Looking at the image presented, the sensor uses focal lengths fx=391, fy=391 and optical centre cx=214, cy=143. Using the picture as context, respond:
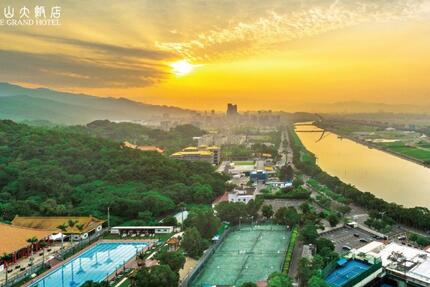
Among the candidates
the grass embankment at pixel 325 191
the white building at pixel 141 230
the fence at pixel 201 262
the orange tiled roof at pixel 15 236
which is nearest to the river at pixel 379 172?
the grass embankment at pixel 325 191

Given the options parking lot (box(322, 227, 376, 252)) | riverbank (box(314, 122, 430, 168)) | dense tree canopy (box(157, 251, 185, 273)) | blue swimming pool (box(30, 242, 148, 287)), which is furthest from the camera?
riverbank (box(314, 122, 430, 168))

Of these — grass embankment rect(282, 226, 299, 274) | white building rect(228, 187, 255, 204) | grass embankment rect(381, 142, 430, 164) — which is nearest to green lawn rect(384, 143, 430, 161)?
grass embankment rect(381, 142, 430, 164)

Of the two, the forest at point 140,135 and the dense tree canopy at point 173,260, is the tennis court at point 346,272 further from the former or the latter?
the forest at point 140,135

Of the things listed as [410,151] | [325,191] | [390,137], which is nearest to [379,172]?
[410,151]

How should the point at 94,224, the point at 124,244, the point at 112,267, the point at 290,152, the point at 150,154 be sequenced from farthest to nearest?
the point at 290,152
the point at 150,154
the point at 94,224
the point at 124,244
the point at 112,267

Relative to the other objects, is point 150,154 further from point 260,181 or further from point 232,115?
point 232,115

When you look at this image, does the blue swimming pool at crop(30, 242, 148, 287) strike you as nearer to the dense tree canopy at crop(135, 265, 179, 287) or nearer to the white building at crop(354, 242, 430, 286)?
the dense tree canopy at crop(135, 265, 179, 287)

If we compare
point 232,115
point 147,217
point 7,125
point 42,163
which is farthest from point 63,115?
point 147,217
